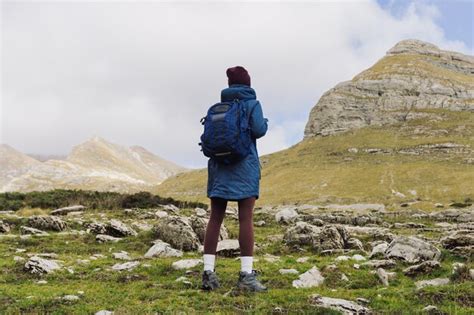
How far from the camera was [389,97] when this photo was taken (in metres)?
150

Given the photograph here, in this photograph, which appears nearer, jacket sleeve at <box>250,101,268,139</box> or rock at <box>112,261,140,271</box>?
jacket sleeve at <box>250,101,268,139</box>

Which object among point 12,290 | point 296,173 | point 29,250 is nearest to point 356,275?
point 12,290

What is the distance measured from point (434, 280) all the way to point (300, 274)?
225 cm

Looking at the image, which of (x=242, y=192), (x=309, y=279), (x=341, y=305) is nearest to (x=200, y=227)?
(x=309, y=279)

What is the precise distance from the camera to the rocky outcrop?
471 ft

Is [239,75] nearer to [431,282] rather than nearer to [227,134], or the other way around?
→ [227,134]

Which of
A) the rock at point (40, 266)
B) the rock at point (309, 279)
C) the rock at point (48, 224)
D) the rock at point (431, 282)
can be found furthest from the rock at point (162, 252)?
the rock at point (48, 224)

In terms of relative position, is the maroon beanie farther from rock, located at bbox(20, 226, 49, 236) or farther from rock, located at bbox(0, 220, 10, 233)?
rock, located at bbox(0, 220, 10, 233)

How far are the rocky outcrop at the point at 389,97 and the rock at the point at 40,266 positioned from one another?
139m

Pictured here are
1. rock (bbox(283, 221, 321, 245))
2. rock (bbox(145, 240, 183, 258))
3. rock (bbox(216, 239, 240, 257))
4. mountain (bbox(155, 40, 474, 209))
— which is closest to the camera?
rock (bbox(145, 240, 183, 258))

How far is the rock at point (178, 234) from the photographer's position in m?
12.4

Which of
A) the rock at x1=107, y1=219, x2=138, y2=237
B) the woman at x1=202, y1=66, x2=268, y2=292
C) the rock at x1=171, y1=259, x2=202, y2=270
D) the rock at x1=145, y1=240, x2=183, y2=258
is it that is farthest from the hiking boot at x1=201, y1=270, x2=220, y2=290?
the rock at x1=107, y1=219, x2=138, y2=237

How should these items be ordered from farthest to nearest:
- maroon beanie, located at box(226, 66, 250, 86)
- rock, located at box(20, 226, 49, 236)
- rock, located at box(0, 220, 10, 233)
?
1. rock, located at box(0, 220, 10, 233)
2. rock, located at box(20, 226, 49, 236)
3. maroon beanie, located at box(226, 66, 250, 86)

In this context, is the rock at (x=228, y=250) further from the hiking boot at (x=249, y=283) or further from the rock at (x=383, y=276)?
the hiking boot at (x=249, y=283)
